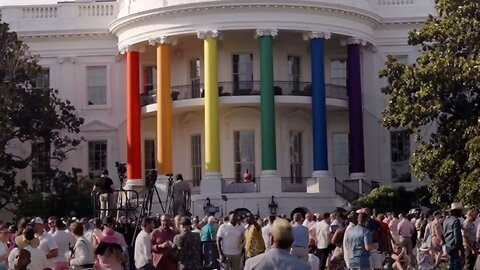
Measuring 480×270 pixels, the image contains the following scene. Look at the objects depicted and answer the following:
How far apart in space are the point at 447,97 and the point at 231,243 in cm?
1395

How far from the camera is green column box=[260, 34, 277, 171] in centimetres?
4025

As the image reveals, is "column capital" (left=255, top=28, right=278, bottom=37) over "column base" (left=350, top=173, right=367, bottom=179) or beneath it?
over

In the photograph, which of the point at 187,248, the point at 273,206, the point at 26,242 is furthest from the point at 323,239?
the point at 273,206

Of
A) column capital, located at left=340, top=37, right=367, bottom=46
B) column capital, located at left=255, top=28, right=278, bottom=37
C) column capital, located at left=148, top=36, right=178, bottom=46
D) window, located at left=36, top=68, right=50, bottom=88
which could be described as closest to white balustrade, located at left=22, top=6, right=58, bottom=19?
window, located at left=36, top=68, right=50, bottom=88

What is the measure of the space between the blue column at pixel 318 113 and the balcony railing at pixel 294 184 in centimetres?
121

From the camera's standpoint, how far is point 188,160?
4406cm

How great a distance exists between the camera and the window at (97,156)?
45406 millimetres

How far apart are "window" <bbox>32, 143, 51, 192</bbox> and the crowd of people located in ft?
65.1

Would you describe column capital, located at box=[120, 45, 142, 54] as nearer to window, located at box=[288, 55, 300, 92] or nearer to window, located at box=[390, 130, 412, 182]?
window, located at box=[288, 55, 300, 92]

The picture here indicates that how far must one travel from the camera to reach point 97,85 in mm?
45781

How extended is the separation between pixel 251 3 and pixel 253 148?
20.2 ft

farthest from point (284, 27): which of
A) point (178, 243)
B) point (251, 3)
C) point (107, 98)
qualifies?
point (178, 243)

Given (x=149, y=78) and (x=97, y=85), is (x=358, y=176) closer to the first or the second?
(x=149, y=78)

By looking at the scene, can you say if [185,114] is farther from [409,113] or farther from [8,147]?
[409,113]
